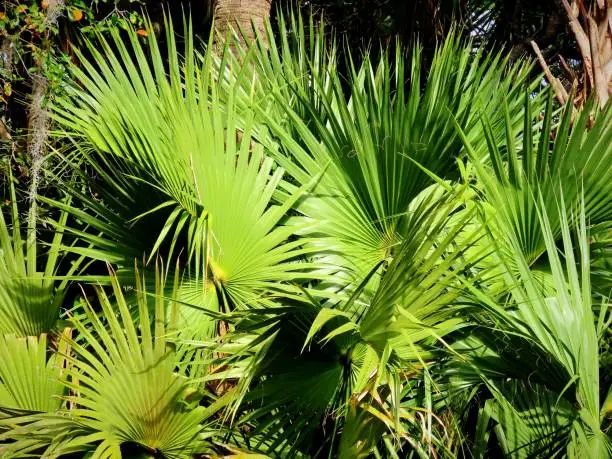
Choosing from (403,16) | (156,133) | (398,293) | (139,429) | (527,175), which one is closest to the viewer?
(398,293)

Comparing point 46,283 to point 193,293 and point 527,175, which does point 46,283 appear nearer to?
point 193,293

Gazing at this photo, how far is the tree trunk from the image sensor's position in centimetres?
449

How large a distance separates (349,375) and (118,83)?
5.24 ft

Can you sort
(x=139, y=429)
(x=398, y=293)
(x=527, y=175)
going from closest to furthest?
(x=398, y=293), (x=139, y=429), (x=527, y=175)

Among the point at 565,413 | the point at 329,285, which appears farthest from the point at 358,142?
the point at 565,413

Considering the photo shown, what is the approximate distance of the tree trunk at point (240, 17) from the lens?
4.49 meters

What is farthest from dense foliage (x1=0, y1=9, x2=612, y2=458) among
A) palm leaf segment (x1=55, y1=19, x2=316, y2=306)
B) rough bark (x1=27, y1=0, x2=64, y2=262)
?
rough bark (x1=27, y1=0, x2=64, y2=262)

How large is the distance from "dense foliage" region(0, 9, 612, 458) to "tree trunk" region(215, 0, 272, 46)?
23.5 inches

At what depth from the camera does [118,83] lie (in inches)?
136

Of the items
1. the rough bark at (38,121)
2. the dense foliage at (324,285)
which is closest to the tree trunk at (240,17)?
the dense foliage at (324,285)

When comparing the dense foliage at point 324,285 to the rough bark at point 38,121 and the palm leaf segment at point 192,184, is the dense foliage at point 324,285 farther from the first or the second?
the rough bark at point 38,121

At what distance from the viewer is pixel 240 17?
451cm

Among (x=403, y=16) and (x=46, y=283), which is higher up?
(x=403, y=16)

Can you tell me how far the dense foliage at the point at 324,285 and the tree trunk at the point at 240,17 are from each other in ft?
1.96
